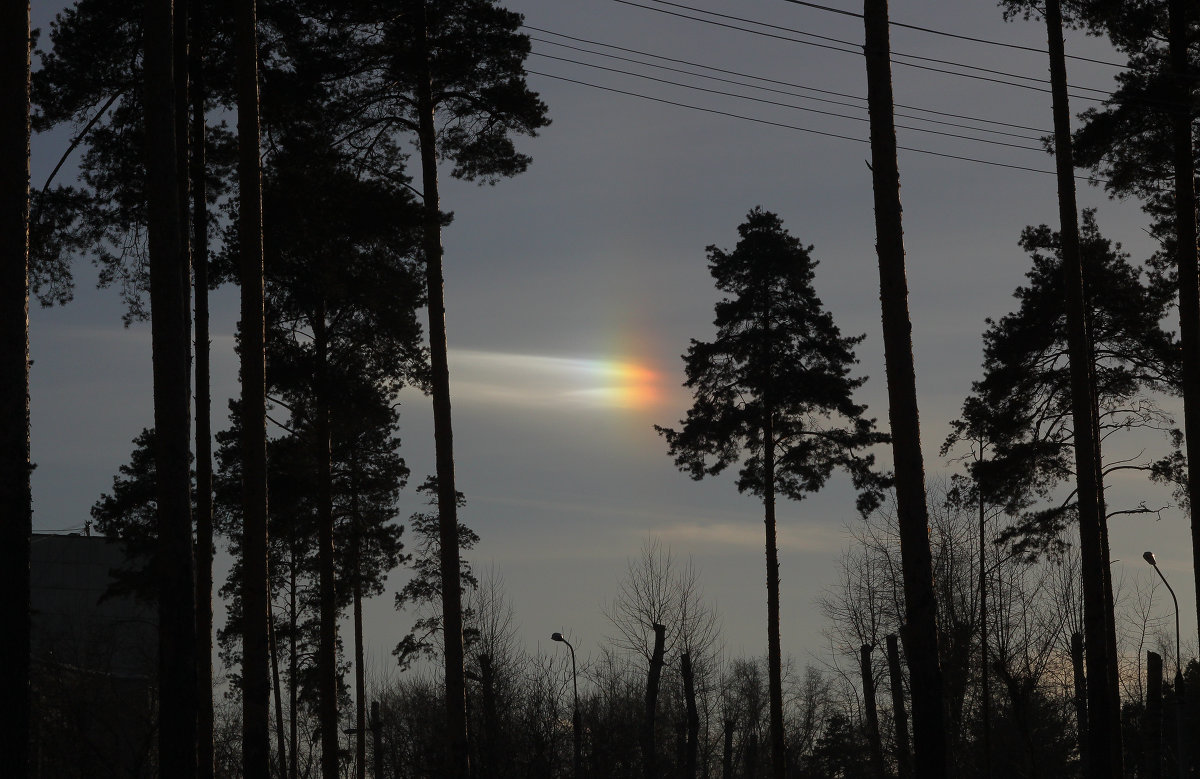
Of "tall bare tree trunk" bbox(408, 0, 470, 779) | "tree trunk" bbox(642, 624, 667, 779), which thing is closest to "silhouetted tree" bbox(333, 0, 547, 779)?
"tall bare tree trunk" bbox(408, 0, 470, 779)

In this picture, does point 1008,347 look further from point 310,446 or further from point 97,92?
point 97,92

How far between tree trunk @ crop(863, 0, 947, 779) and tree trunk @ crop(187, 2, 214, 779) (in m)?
9.80

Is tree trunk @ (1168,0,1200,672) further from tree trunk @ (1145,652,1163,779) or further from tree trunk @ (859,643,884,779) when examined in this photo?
tree trunk @ (859,643,884,779)

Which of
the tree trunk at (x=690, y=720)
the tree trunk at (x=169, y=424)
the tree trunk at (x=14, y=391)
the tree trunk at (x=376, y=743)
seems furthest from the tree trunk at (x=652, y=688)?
the tree trunk at (x=14, y=391)

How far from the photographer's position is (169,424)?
37.8ft

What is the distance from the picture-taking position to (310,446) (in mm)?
23938

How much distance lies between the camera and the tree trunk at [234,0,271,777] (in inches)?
529

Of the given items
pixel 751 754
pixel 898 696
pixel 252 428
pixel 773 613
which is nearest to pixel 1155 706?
pixel 773 613

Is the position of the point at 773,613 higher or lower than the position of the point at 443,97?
lower

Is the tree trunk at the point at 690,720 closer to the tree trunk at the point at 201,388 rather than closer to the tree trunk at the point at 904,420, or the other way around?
the tree trunk at the point at 201,388

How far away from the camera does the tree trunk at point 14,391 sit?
9.09 metres

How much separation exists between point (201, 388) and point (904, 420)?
34.0 ft

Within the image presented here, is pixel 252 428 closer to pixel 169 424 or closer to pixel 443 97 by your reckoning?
pixel 169 424

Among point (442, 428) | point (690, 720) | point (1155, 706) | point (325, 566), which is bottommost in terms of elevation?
point (690, 720)
